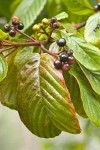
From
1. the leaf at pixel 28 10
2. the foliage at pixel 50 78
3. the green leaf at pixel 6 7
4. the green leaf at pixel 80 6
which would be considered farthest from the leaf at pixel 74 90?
the green leaf at pixel 6 7

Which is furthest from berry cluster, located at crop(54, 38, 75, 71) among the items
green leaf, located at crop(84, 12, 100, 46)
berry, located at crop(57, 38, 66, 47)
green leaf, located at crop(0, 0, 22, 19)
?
green leaf, located at crop(0, 0, 22, 19)

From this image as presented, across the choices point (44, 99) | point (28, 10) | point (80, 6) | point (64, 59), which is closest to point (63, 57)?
point (64, 59)

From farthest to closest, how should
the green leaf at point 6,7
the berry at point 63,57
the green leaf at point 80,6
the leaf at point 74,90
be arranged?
Answer: 1. the green leaf at point 6,7
2. the green leaf at point 80,6
3. the leaf at point 74,90
4. the berry at point 63,57

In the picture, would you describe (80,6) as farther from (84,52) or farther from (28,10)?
(28,10)

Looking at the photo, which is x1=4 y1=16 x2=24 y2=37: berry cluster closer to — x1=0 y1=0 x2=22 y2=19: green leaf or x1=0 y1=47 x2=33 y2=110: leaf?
x1=0 y1=47 x2=33 y2=110: leaf

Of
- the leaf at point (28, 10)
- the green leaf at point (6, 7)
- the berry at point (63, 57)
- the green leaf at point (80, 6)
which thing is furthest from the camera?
the green leaf at point (6, 7)

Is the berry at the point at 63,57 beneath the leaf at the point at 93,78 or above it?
above

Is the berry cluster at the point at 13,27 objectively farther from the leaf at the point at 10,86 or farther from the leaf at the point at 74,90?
the leaf at the point at 74,90
